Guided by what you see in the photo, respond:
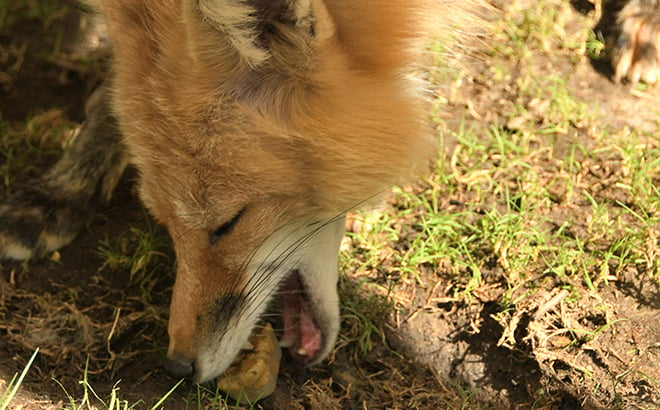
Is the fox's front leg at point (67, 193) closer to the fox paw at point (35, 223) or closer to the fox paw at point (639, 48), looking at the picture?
the fox paw at point (35, 223)

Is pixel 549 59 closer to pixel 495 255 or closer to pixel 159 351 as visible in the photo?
pixel 495 255

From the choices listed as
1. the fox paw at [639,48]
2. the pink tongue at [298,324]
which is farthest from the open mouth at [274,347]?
the fox paw at [639,48]

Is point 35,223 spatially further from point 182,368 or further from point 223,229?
point 223,229

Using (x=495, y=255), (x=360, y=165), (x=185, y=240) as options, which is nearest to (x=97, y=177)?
(x=185, y=240)

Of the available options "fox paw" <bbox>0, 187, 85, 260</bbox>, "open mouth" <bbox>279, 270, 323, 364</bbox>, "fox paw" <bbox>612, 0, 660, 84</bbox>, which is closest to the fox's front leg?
"fox paw" <bbox>0, 187, 85, 260</bbox>

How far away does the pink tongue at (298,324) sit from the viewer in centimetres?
332

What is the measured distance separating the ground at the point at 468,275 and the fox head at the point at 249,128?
49 cm

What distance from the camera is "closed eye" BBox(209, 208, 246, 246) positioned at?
279cm

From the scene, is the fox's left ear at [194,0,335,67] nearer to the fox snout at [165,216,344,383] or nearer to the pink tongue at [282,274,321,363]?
the fox snout at [165,216,344,383]

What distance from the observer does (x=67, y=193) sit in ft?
13.2

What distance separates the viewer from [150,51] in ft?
9.00

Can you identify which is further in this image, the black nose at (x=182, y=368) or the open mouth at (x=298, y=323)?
the open mouth at (x=298, y=323)

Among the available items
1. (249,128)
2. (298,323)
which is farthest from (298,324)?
(249,128)

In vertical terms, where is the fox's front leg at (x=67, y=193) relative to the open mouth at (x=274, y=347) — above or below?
above
